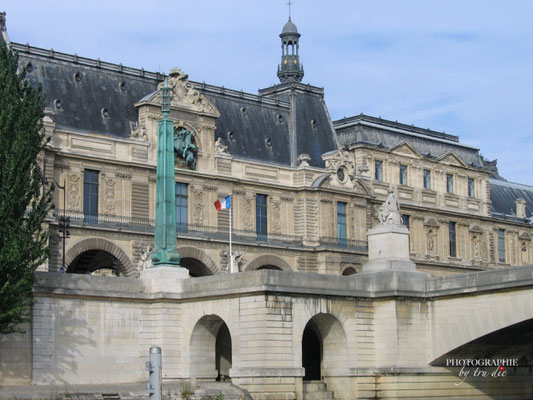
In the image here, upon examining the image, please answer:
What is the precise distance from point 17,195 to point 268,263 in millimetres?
33314

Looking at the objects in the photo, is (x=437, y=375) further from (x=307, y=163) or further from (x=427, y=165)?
(x=427, y=165)

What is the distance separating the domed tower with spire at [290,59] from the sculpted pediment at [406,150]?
9195 mm

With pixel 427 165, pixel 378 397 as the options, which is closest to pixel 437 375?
pixel 378 397

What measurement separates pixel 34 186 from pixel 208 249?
28.4 m

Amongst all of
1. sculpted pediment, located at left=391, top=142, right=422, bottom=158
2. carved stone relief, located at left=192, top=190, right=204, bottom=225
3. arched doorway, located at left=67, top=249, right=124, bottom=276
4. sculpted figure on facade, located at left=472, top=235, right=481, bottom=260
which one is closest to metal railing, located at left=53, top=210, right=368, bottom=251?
carved stone relief, located at left=192, top=190, right=204, bottom=225

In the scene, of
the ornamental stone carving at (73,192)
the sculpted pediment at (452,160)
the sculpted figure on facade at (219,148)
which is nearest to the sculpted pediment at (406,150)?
the sculpted pediment at (452,160)

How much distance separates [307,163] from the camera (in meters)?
79.9

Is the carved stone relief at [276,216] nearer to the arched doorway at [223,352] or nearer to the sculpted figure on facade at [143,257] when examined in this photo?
the sculpted figure on facade at [143,257]

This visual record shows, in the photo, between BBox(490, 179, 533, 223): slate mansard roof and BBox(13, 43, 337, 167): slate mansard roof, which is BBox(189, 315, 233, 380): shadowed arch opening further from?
BBox(490, 179, 533, 223): slate mansard roof

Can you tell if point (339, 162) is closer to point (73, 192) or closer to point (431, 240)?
point (431, 240)

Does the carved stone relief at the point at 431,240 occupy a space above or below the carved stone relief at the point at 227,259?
above

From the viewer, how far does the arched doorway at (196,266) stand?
236ft

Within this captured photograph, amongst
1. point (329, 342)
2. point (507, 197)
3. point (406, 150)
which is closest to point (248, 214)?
point (406, 150)

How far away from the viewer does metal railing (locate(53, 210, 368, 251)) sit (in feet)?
222
